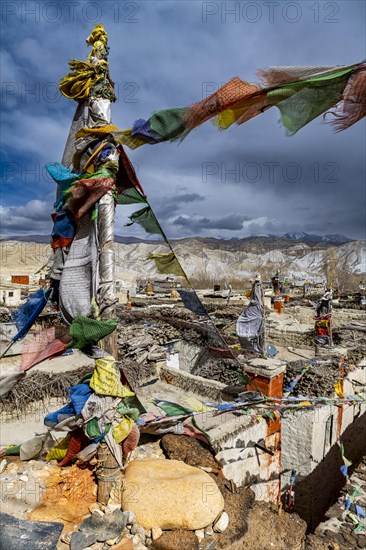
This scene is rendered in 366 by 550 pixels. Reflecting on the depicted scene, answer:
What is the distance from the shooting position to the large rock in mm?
3332

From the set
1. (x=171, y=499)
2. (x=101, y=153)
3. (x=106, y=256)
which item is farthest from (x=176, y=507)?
(x=101, y=153)

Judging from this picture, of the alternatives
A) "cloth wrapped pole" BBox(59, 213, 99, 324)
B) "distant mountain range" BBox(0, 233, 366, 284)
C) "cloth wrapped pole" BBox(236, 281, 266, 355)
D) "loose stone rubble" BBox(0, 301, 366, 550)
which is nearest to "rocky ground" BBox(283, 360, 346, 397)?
"cloth wrapped pole" BBox(236, 281, 266, 355)

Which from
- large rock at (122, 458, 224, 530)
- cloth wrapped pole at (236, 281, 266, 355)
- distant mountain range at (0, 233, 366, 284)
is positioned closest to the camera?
large rock at (122, 458, 224, 530)

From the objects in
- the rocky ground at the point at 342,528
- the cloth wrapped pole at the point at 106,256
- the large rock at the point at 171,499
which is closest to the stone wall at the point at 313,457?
the rocky ground at the point at 342,528

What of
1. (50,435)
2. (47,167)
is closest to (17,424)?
(50,435)

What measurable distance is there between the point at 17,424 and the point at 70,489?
4689 mm

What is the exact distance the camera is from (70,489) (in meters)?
3.70

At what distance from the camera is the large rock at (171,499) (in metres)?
3.33

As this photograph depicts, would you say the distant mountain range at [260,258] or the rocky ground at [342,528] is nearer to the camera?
the rocky ground at [342,528]

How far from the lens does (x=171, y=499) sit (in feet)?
11.4

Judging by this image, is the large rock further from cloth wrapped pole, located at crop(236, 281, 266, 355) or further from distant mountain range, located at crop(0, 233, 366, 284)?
distant mountain range, located at crop(0, 233, 366, 284)

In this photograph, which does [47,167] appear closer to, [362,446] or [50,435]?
[50,435]

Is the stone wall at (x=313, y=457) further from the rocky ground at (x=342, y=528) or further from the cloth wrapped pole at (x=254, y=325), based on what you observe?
the cloth wrapped pole at (x=254, y=325)

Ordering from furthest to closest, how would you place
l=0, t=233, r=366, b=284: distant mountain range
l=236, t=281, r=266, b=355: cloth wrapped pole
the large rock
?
l=0, t=233, r=366, b=284: distant mountain range → l=236, t=281, r=266, b=355: cloth wrapped pole → the large rock
